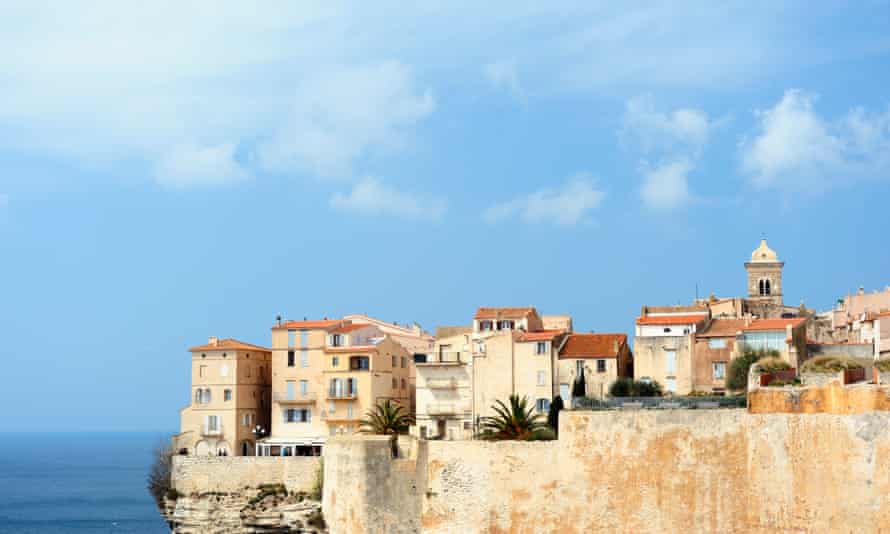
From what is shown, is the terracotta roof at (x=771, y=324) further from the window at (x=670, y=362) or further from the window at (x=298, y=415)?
the window at (x=298, y=415)

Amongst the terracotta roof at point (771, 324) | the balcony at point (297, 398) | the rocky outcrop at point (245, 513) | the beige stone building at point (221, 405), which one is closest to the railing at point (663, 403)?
the terracotta roof at point (771, 324)

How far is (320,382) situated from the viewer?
171 ft

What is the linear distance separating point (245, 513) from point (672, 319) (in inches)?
748

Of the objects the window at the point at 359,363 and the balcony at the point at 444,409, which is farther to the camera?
the window at the point at 359,363

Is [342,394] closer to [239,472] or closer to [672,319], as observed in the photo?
[239,472]

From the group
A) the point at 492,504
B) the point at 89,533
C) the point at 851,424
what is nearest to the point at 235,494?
the point at 492,504

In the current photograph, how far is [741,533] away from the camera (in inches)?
1499

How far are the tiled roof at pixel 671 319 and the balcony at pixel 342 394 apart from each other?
12310mm

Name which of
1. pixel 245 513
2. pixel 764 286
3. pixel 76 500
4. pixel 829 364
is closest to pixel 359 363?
pixel 245 513

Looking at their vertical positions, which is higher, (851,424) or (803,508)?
(851,424)

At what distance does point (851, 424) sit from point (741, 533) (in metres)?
5.02

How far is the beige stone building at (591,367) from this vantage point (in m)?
49.1

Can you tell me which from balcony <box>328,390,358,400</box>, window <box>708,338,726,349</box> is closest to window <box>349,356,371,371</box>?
balcony <box>328,390,358,400</box>

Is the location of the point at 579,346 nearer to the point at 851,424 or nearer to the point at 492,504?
the point at 492,504
